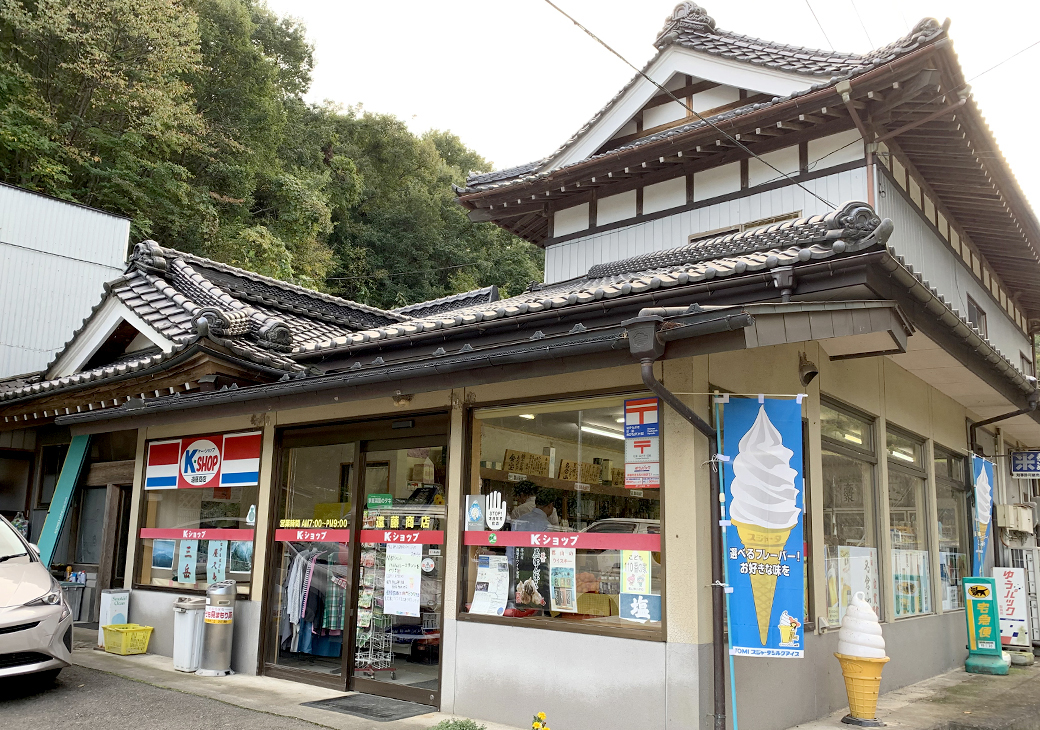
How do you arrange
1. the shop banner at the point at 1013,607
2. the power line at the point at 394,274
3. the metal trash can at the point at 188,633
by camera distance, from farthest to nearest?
the power line at the point at 394,274, the shop banner at the point at 1013,607, the metal trash can at the point at 188,633

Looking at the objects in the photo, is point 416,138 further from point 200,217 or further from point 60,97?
point 60,97

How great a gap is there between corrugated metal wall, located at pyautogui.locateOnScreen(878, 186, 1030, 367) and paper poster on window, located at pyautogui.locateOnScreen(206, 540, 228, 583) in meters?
8.26

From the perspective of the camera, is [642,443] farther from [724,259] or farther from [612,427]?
[724,259]

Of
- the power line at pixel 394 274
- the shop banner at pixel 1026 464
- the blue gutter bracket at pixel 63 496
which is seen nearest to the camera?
the blue gutter bracket at pixel 63 496

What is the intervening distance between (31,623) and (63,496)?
5.44m

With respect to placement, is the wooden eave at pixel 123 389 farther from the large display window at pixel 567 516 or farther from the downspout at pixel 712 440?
the downspout at pixel 712 440

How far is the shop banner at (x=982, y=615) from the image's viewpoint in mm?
10086

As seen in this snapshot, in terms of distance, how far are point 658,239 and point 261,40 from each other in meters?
25.1

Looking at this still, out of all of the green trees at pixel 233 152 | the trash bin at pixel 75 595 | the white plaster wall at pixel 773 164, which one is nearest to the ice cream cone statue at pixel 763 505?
the white plaster wall at pixel 773 164

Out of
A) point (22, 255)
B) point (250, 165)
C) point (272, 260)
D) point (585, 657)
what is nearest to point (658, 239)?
point (585, 657)

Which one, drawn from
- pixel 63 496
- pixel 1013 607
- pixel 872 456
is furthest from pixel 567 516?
pixel 63 496

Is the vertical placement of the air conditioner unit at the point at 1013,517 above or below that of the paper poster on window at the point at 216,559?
above

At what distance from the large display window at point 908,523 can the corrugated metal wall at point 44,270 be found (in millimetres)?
15393

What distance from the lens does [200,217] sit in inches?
995
